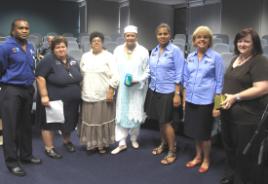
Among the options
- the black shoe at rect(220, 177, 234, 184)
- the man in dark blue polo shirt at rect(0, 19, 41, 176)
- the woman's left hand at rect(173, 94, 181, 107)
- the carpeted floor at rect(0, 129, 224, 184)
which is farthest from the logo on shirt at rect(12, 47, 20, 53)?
the black shoe at rect(220, 177, 234, 184)

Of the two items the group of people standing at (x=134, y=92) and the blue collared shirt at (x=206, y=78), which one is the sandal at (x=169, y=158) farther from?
the blue collared shirt at (x=206, y=78)

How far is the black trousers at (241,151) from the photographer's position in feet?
7.63

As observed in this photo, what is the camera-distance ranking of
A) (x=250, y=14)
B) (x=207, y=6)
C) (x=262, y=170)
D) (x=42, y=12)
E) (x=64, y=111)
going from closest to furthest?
(x=262, y=170)
(x=64, y=111)
(x=250, y=14)
(x=207, y=6)
(x=42, y=12)

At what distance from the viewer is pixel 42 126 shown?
3494 millimetres

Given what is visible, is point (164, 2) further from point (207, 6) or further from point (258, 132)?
point (258, 132)

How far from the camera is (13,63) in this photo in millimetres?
2900

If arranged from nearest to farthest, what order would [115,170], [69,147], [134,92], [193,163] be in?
1. [115,170]
2. [193,163]
3. [134,92]
4. [69,147]

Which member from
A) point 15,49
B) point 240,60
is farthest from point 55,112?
point 240,60

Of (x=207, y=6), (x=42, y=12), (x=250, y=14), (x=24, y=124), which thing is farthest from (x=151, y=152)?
(x=42, y=12)

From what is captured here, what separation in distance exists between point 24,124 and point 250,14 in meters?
9.40

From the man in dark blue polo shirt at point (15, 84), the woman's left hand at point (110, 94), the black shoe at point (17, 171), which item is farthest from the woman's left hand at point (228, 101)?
the black shoe at point (17, 171)

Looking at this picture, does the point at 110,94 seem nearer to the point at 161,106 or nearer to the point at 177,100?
the point at 161,106

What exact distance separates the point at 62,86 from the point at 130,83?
75 cm

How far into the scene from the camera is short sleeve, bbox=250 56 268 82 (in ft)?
7.44
